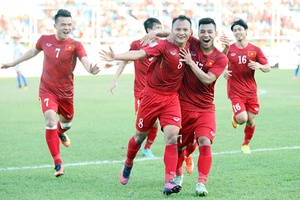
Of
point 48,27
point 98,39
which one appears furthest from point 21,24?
point 98,39

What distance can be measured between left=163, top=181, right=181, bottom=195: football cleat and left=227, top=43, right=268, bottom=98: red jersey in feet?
14.2

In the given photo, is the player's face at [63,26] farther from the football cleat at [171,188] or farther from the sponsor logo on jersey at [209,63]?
the football cleat at [171,188]

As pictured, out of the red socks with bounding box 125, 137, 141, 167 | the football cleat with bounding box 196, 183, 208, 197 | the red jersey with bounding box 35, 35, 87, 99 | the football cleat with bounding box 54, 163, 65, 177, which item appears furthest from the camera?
the red jersey with bounding box 35, 35, 87, 99

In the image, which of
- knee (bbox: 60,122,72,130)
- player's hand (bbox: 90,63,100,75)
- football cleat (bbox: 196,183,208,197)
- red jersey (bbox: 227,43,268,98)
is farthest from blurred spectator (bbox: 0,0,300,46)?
football cleat (bbox: 196,183,208,197)

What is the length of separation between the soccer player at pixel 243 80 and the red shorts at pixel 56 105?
9.23 ft

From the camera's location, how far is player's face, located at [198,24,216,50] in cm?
785

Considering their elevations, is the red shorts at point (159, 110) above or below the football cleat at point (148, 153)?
above

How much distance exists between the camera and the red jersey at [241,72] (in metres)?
11.2

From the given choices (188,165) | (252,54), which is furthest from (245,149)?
(188,165)

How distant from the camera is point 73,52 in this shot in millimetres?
9664

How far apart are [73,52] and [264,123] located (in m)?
6.61

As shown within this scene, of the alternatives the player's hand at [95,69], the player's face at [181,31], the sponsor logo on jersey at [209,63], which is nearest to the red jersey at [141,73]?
the player's hand at [95,69]

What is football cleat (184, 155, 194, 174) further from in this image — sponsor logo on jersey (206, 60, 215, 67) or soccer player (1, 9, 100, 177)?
soccer player (1, 9, 100, 177)

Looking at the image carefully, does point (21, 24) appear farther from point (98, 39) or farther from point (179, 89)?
point (179, 89)
